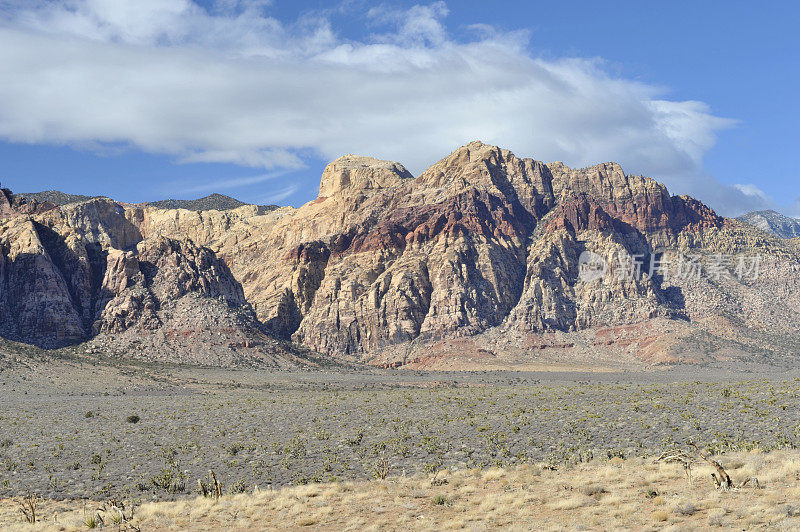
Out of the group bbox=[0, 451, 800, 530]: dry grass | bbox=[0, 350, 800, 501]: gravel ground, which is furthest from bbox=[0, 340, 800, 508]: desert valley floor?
bbox=[0, 451, 800, 530]: dry grass

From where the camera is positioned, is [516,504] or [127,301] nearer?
[516,504]

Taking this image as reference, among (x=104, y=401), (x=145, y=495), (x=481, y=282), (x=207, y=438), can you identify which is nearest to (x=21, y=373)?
(x=104, y=401)

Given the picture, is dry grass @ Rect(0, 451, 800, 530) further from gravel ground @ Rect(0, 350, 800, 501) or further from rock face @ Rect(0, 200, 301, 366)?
rock face @ Rect(0, 200, 301, 366)

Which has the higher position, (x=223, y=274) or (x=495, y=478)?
(x=223, y=274)

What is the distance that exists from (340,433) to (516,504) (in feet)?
86.7

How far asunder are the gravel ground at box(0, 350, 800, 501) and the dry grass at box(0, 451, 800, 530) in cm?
406

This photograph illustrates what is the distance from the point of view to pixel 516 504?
1150 inches

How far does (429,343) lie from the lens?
18162cm

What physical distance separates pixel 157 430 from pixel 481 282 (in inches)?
5769

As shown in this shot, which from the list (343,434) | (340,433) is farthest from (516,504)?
(340,433)

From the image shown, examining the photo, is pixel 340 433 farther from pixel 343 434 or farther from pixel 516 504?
pixel 516 504

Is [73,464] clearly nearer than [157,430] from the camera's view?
Yes

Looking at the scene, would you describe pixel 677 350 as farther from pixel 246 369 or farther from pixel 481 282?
pixel 246 369

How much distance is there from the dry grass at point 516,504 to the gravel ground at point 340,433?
13.3 ft
